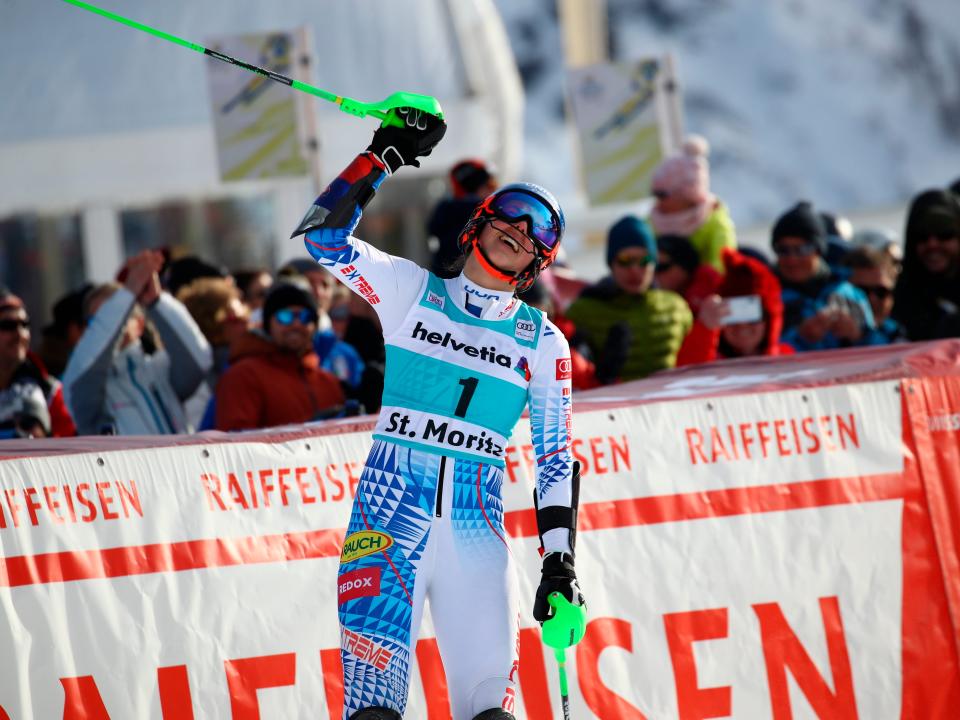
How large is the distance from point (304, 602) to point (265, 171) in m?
4.57

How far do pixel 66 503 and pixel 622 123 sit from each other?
260 inches

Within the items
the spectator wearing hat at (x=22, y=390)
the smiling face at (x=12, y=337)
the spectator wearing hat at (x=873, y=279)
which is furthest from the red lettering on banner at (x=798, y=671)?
the smiling face at (x=12, y=337)

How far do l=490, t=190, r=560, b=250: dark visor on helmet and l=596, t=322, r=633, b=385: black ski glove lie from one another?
2268 mm

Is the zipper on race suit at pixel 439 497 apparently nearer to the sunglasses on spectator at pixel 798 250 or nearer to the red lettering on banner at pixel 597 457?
the red lettering on banner at pixel 597 457

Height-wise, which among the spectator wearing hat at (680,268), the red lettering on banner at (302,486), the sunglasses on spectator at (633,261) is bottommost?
the red lettering on banner at (302,486)

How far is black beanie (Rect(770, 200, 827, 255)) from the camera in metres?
7.71

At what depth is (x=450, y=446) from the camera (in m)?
4.26

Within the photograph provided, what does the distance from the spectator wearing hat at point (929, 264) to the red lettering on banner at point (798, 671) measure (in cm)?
230

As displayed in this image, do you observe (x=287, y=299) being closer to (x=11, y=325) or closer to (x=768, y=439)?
(x=11, y=325)

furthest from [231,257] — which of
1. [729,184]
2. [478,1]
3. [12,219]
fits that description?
[729,184]

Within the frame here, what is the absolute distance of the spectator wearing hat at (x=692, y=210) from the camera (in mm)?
7883

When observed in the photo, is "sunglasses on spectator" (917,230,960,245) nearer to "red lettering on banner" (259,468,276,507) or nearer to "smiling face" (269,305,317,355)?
"smiling face" (269,305,317,355)

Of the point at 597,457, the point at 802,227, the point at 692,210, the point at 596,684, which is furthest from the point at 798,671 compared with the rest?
the point at 692,210

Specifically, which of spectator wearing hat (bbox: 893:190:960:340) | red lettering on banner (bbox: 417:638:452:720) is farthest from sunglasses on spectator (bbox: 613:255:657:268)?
red lettering on banner (bbox: 417:638:452:720)
